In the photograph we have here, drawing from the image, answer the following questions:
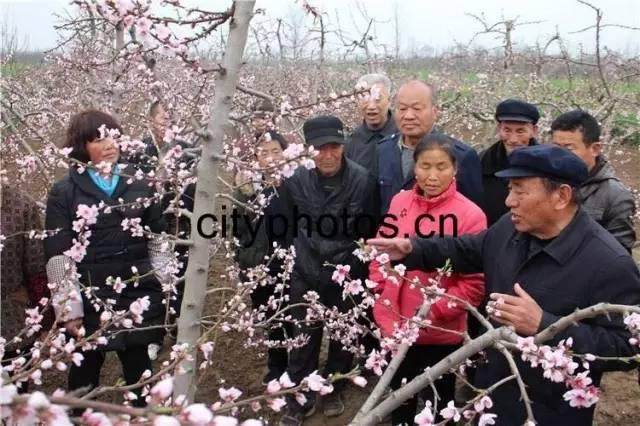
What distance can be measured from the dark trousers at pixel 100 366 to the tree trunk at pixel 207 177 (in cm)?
124

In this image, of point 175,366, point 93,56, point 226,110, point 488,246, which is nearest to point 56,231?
point 226,110

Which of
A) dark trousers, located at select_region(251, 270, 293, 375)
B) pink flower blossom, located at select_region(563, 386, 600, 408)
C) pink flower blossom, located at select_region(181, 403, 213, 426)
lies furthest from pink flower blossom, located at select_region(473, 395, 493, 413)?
dark trousers, located at select_region(251, 270, 293, 375)

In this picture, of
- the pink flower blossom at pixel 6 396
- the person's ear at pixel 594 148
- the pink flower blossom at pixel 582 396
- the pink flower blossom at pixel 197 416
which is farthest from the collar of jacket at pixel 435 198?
the pink flower blossom at pixel 6 396

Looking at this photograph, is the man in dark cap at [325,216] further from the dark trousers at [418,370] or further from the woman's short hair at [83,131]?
the woman's short hair at [83,131]

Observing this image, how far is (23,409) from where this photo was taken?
2.10 feet

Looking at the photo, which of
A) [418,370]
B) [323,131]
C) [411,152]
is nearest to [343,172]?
[323,131]

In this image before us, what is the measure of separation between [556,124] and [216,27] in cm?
189

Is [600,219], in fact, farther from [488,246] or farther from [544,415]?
[544,415]

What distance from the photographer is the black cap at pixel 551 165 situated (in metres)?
1.93

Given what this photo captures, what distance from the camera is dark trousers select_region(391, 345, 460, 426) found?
9.20ft

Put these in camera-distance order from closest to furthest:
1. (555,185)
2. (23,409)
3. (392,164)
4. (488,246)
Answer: (23,409), (555,185), (488,246), (392,164)

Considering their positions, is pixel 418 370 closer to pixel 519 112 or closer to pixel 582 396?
pixel 582 396

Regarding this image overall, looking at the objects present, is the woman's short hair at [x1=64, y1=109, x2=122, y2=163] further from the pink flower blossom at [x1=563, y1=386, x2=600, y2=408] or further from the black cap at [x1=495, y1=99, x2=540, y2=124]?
the pink flower blossom at [x1=563, y1=386, x2=600, y2=408]

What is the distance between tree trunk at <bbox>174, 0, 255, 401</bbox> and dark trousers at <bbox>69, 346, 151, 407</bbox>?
1.24 meters
